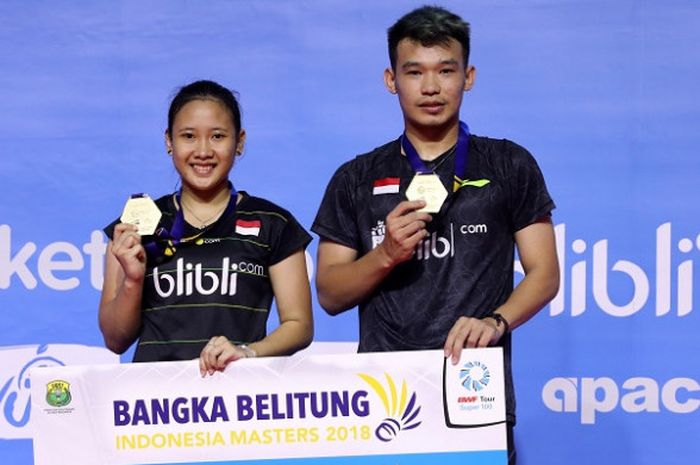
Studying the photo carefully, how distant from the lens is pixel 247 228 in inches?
89.7

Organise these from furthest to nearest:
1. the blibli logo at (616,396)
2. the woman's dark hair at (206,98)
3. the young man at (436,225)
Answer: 1. the blibli logo at (616,396)
2. the woman's dark hair at (206,98)
3. the young man at (436,225)

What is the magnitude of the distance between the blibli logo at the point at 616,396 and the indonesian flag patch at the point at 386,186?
134cm

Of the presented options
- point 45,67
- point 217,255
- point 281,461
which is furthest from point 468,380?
point 45,67

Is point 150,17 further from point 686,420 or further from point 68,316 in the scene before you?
point 686,420

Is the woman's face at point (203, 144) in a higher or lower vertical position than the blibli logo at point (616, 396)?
higher

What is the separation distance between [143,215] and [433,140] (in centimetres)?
64

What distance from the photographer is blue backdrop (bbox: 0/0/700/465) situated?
3279mm

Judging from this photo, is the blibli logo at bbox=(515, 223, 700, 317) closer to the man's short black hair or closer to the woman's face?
the man's short black hair

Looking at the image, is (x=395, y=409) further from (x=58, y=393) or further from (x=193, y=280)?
(x=58, y=393)

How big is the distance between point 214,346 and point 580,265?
5.34ft

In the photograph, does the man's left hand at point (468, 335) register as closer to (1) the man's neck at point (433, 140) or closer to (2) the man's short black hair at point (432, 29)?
(1) the man's neck at point (433, 140)

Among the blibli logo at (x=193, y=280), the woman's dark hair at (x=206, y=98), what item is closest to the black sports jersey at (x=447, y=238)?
the blibli logo at (x=193, y=280)

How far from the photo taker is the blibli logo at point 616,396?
3.26 m

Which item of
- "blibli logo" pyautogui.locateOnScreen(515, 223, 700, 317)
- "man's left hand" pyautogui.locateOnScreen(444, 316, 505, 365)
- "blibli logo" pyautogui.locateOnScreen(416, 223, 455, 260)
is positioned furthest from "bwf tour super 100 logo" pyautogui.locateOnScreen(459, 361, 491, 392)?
"blibli logo" pyautogui.locateOnScreen(515, 223, 700, 317)
